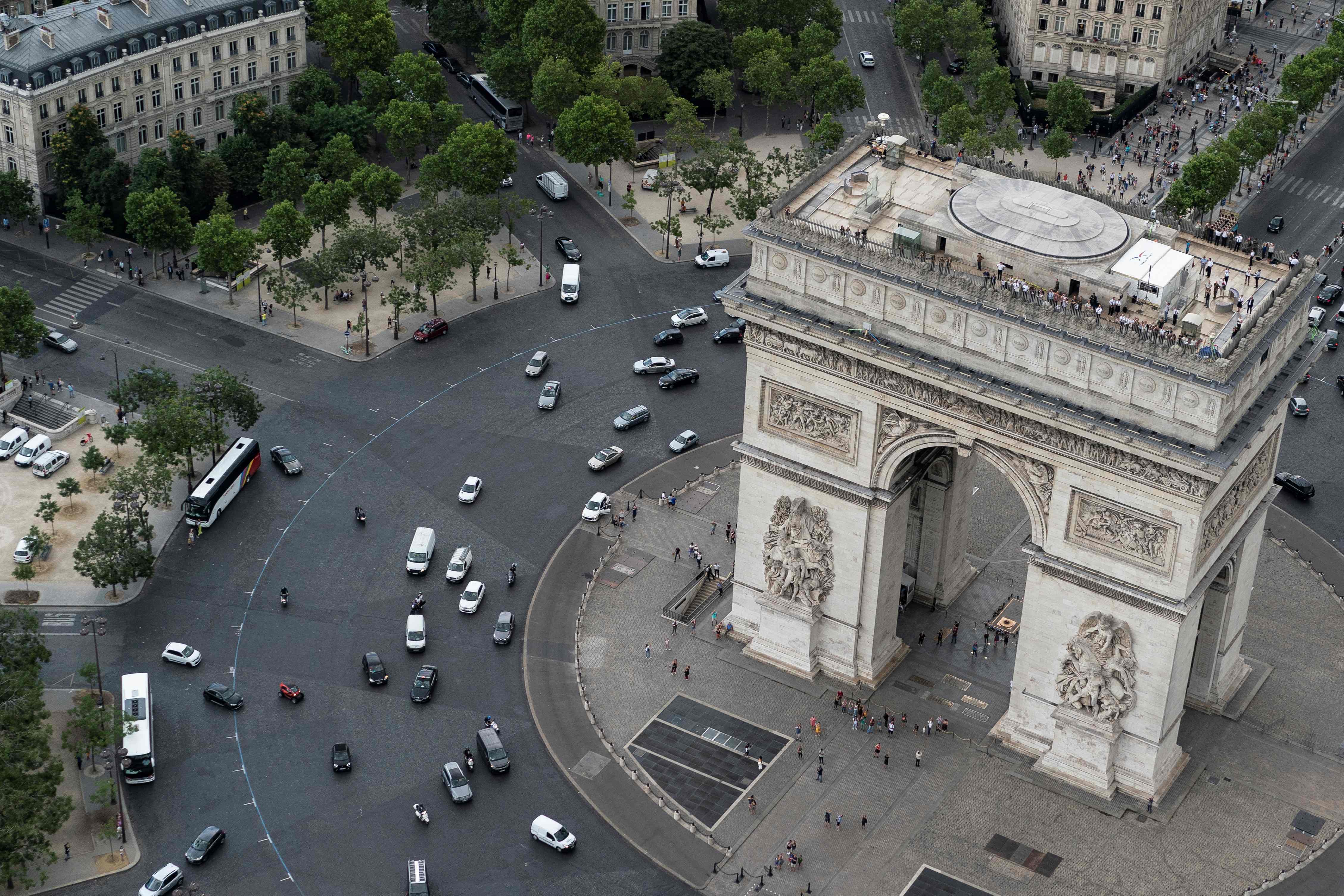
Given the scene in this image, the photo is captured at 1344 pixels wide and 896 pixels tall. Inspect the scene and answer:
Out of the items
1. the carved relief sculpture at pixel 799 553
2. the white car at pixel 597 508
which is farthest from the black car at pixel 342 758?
the white car at pixel 597 508

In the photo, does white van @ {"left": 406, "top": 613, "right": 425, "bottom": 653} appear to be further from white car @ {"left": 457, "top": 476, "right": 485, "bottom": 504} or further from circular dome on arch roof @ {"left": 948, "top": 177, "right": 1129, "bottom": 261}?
circular dome on arch roof @ {"left": 948, "top": 177, "right": 1129, "bottom": 261}

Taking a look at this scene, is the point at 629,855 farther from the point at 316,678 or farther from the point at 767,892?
the point at 316,678

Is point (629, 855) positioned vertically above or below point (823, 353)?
below

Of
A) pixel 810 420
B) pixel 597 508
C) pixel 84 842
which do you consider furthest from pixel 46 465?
pixel 810 420

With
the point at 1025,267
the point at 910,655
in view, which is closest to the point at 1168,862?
the point at 910,655

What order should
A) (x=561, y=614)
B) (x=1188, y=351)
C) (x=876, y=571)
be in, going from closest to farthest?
(x=1188, y=351)
(x=876, y=571)
(x=561, y=614)

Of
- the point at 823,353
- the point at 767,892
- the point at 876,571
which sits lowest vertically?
the point at 767,892

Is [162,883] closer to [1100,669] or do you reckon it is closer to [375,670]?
[375,670]
